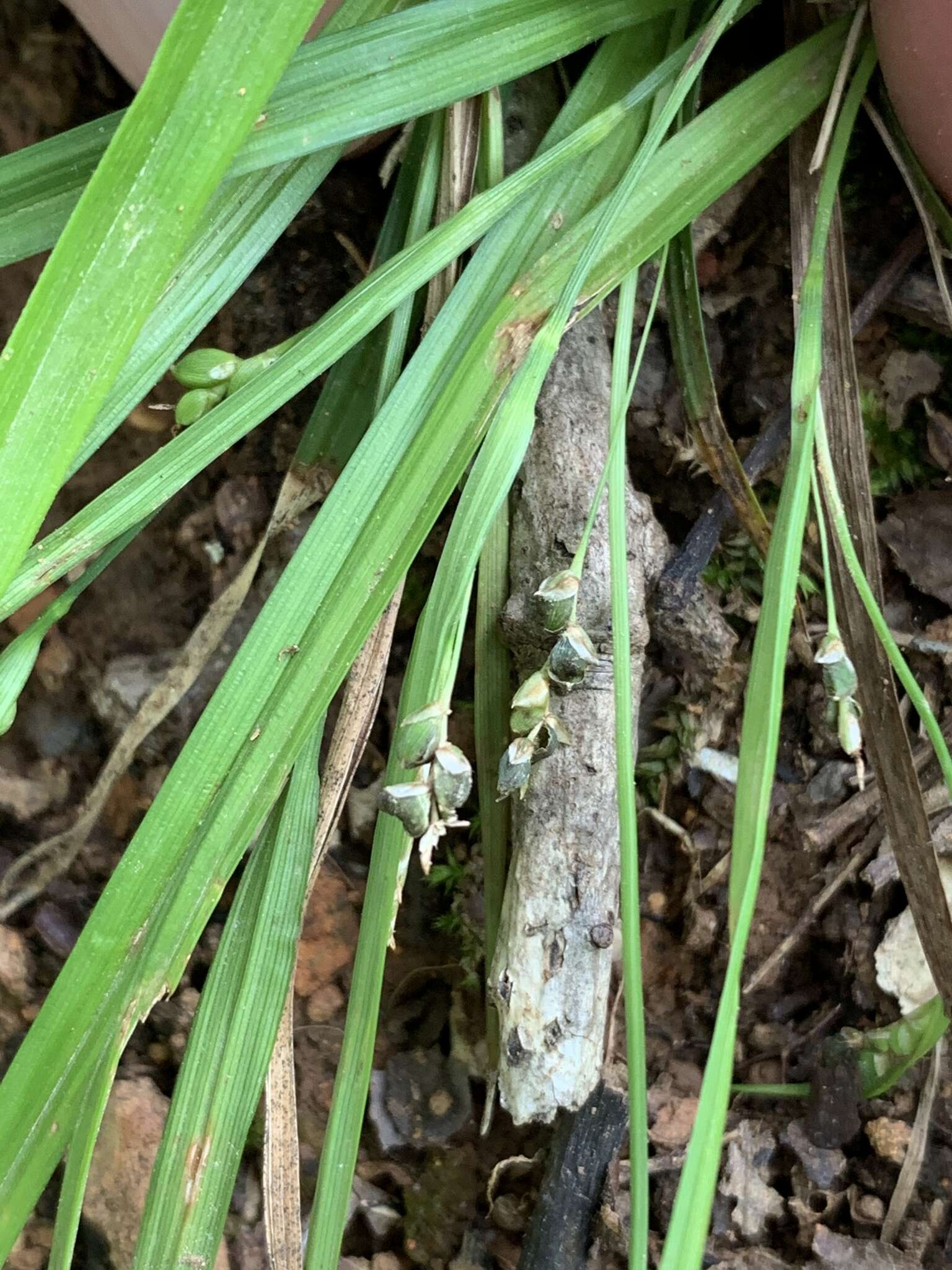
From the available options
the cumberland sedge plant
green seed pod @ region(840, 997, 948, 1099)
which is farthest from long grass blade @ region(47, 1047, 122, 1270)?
green seed pod @ region(840, 997, 948, 1099)

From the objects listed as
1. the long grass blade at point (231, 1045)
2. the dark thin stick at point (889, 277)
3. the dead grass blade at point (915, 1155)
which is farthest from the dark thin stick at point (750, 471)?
the dead grass blade at point (915, 1155)

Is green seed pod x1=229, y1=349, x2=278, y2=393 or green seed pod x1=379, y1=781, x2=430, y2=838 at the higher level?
green seed pod x1=229, y1=349, x2=278, y2=393

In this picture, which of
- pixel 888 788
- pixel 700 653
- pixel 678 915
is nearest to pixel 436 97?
pixel 700 653

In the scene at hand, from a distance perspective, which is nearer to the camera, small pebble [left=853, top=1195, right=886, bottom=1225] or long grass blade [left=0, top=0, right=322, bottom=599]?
long grass blade [left=0, top=0, right=322, bottom=599]

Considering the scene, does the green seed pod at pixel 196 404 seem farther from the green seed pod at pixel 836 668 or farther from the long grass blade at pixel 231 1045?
the green seed pod at pixel 836 668

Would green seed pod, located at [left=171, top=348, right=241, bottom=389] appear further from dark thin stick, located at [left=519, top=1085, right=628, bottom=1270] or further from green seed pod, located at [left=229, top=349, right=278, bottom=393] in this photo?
dark thin stick, located at [left=519, top=1085, right=628, bottom=1270]

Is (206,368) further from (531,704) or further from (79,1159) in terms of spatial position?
(79,1159)

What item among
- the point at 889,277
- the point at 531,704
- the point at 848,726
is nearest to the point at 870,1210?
the point at 848,726
